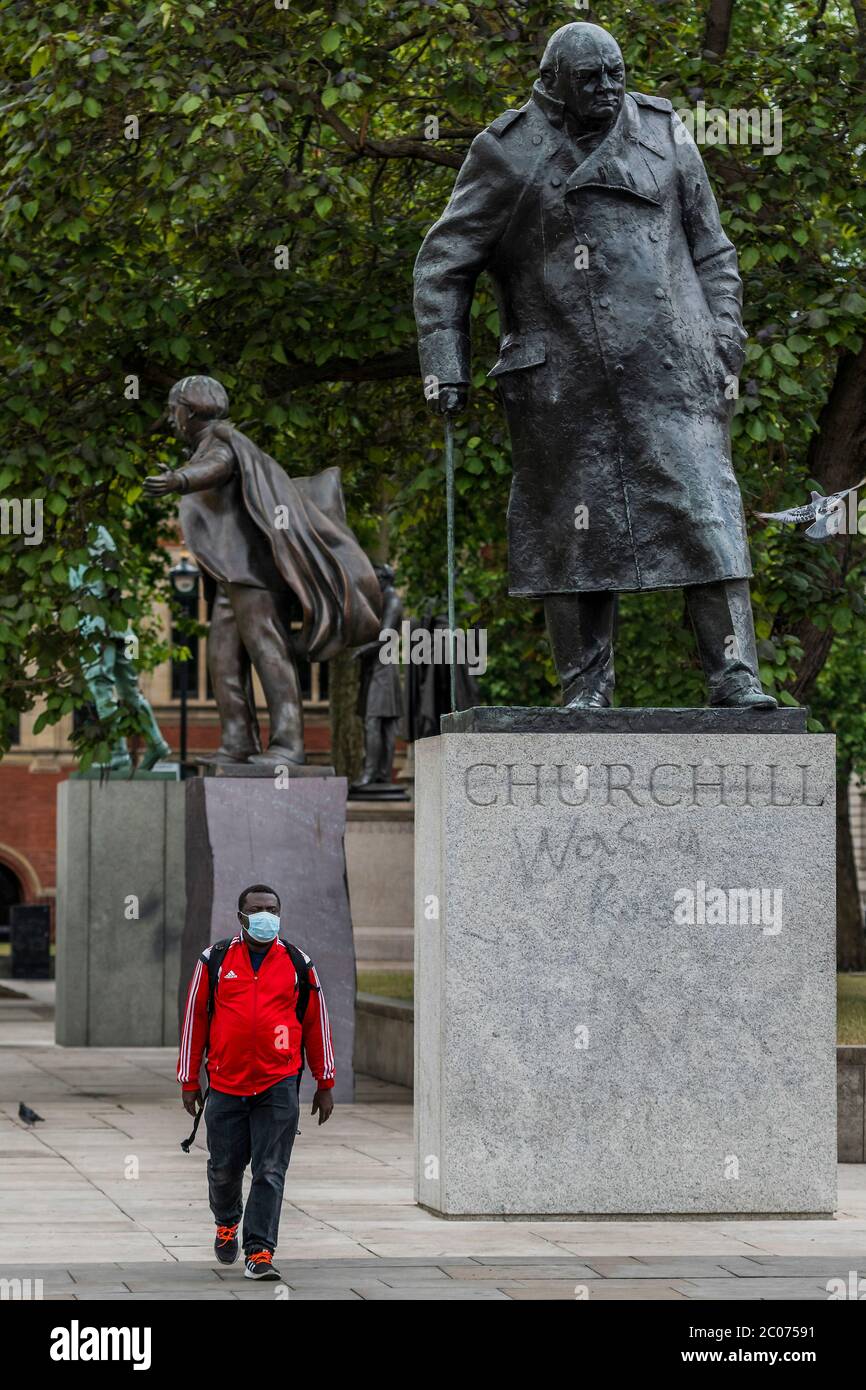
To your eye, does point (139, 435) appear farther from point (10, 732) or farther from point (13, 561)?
point (10, 732)

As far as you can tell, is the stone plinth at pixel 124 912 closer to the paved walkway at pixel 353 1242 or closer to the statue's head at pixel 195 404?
the statue's head at pixel 195 404

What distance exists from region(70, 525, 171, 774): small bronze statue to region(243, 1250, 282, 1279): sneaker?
882 cm

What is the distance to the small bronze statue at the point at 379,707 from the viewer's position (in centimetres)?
3108

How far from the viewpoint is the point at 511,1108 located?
972 centimetres

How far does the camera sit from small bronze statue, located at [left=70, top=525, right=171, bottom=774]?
17.0 metres

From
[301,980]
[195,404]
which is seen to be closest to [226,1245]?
[301,980]

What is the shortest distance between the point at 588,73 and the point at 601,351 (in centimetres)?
111

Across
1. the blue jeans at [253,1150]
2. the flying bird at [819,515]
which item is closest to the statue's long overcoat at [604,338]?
the blue jeans at [253,1150]

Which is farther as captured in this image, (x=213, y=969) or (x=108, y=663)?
(x=108, y=663)

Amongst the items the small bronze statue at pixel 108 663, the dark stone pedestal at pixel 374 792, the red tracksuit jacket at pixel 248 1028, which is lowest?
the red tracksuit jacket at pixel 248 1028

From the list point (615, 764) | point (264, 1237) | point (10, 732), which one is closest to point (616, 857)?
point (615, 764)

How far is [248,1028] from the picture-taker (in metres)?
8.76

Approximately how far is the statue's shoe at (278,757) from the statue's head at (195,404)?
6.77 feet

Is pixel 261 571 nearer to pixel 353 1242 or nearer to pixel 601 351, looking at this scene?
pixel 601 351
